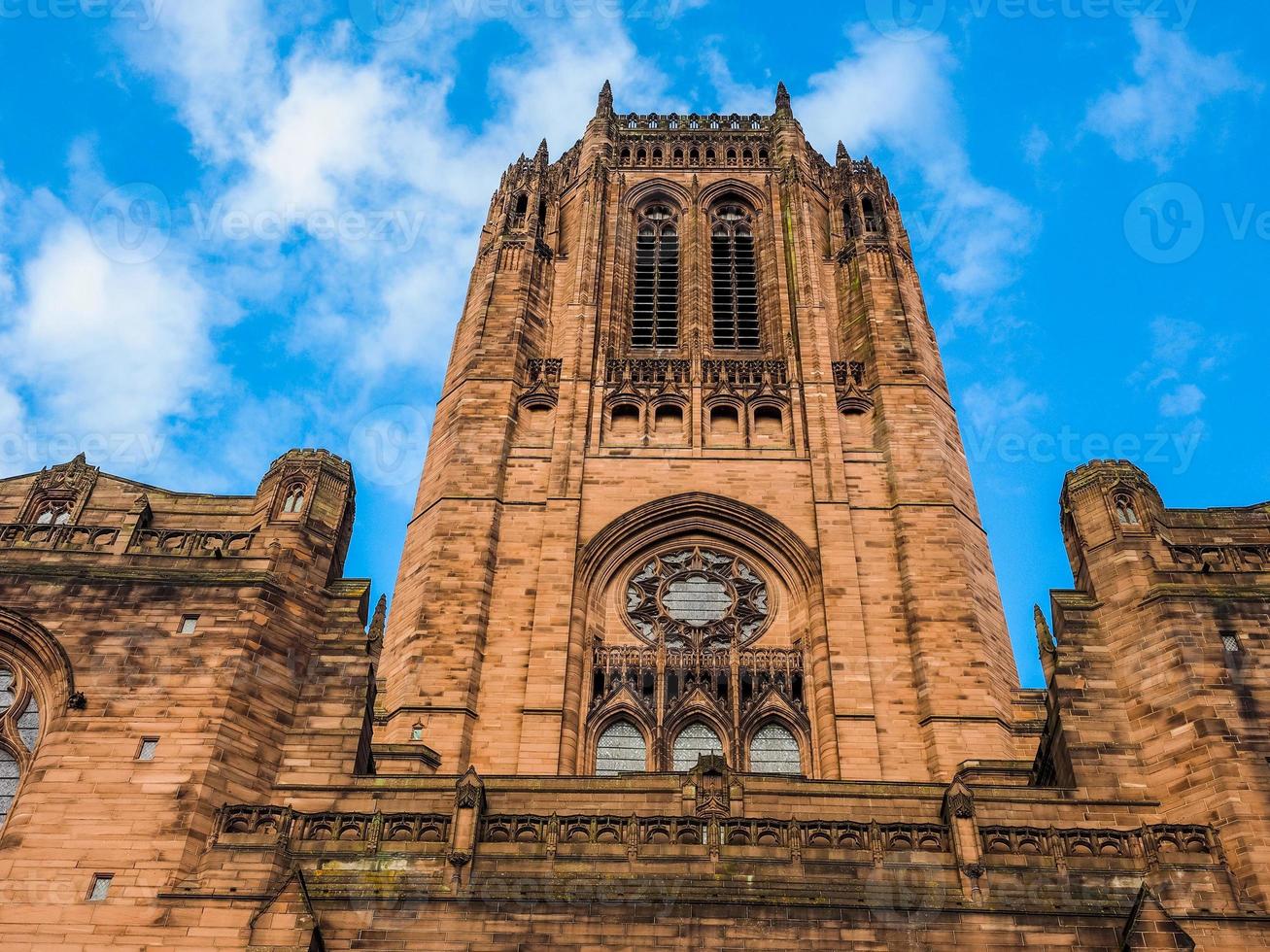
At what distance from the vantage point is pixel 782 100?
145ft

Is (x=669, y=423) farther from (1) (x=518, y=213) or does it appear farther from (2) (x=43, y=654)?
(2) (x=43, y=654)

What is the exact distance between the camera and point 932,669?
84.2 ft

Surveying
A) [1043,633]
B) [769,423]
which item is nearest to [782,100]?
[769,423]

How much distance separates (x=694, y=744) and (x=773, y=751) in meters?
1.41

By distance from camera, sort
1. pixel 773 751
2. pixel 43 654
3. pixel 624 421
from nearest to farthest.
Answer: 1. pixel 43 654
2. pixel 773 751
3. pixel 624 421

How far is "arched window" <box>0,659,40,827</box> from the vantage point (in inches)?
717

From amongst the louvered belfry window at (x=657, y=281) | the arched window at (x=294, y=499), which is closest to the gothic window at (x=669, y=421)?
the louvered belfry window at (x=657, y=281)

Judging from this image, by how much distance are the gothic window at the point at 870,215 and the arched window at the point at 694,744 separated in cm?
1698

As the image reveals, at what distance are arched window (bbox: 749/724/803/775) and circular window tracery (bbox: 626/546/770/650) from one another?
2.03m

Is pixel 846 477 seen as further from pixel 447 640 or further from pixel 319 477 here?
pixel 319 477

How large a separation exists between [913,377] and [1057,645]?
1318cm

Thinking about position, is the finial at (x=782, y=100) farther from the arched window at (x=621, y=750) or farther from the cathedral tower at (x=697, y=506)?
the arched window at (x=621, y=750)

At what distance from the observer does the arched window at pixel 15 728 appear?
18.2m

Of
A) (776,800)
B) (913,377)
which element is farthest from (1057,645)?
(913,377)
